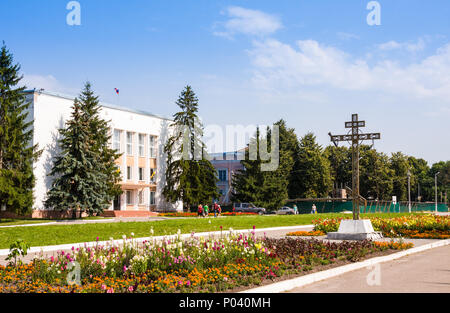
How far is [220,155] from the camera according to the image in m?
82.1

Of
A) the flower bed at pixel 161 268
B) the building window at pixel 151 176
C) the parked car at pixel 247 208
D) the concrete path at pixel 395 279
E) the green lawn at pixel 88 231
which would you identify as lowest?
the parked car at pixel 247 208

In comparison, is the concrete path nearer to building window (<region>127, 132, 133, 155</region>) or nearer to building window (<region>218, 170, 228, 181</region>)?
building window (<region>127, 132, 133, 155</region>)

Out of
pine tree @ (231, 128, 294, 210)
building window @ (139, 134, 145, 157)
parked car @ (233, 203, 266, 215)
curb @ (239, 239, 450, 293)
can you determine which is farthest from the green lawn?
building window @ (139, 134, 145, 157)

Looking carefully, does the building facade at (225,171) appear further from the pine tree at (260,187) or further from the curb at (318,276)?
the curb at (318,276)

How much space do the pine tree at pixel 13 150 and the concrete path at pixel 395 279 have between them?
3118 cm

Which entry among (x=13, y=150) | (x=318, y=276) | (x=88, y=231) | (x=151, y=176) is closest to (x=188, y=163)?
(x=151, y=176)

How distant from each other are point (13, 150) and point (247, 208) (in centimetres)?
2594

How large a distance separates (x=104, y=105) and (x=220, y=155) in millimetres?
33831

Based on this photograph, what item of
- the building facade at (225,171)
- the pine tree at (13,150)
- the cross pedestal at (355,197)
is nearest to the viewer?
the cross pedestal at (355,197)

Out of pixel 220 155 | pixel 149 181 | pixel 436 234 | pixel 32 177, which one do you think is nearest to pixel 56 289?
pixel 436 234

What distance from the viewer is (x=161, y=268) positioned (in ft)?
33.3

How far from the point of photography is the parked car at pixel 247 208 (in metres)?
54.6

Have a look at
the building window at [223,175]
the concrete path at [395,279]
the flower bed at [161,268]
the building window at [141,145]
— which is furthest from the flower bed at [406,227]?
the building window at [223,175]
